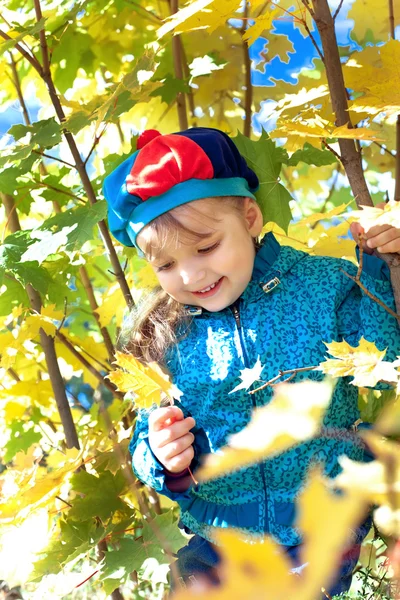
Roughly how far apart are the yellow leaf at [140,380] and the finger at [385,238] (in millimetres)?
367

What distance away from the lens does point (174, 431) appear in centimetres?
119

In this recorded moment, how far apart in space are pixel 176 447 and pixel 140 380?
0.25m

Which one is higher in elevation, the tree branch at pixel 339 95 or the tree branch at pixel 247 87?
the tree branch at pixel 339 95

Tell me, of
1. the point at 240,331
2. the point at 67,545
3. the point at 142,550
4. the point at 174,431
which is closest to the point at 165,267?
the point at 240,331

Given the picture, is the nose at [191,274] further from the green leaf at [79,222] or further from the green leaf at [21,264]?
the green leaf at [21,264]

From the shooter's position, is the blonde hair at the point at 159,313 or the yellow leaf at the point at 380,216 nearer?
the yellow leaf at the point at 380,216

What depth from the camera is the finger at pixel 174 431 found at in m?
1.19

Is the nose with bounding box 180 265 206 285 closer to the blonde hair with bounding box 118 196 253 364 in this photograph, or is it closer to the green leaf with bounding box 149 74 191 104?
the blonde hair with bounding box 118 196 253 364

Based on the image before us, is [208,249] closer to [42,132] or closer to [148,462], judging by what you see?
[148,462]

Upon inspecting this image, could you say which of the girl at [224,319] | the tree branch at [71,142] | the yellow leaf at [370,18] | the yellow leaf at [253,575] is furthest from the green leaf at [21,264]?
the yellow leaf at [253,575]

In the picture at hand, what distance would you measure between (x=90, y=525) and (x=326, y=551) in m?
→ 1.44

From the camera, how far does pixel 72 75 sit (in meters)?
1.96

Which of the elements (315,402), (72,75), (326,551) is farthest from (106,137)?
(326,551)

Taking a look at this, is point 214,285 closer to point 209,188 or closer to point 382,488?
point 209,188
